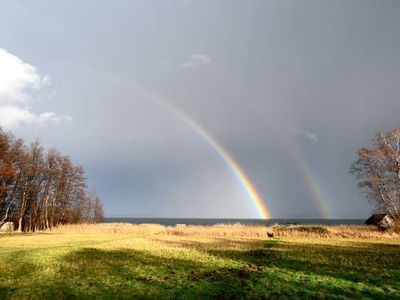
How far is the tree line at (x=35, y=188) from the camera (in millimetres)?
67125

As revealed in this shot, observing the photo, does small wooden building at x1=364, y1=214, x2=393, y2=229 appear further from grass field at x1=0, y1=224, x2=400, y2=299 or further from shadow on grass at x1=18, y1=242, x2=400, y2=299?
shadow on grass at x1=18, y1=242, x2=400, y2=299

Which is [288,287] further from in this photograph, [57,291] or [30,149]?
[30,149]

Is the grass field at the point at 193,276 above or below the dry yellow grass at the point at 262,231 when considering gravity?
below

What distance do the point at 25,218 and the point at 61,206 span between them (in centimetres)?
874

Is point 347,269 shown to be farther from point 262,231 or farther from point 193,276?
point 262,231

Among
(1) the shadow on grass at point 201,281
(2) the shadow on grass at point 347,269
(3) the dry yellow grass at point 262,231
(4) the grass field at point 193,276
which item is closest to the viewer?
(1) the shadow on grass at point 201,281

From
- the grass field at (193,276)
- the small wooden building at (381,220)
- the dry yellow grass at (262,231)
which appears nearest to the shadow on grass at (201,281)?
the grass field at (193,276)

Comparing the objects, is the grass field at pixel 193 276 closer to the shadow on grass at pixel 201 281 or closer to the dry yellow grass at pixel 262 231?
the shadow on grass at pixel 201 281

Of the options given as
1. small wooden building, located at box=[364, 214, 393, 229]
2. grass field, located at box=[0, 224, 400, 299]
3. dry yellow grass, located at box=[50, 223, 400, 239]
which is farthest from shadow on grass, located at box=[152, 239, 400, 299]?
small wooden building, located at box=[364, 214, 393, 229]

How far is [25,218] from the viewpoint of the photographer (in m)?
83.4

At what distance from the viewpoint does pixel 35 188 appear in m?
78.1

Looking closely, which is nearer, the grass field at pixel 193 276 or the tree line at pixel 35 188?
the grass field at pixel 193 276

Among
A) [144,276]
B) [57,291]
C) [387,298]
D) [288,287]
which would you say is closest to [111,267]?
[144,276]

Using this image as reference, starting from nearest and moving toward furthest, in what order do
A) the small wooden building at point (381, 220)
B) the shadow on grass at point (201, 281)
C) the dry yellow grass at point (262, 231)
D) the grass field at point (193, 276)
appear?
the shadow on grass at point (201, 281) < the grass field at point (193, 276) < the dry yellow grass at point (262, 231) < the small wooden building at point (381, 220)
